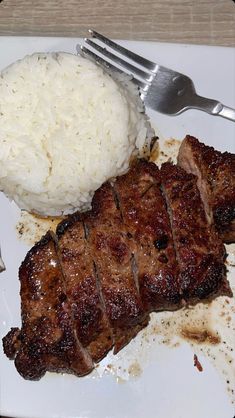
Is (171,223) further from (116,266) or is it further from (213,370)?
(213,370)

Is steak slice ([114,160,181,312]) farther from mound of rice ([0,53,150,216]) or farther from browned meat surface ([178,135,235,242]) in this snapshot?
mound of rice ([0,53,150,216])

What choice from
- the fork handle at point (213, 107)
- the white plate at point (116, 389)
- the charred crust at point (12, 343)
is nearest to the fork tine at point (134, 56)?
the fork handle at point (213, 107)

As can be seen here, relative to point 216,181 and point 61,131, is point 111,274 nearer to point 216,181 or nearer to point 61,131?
point 216,181

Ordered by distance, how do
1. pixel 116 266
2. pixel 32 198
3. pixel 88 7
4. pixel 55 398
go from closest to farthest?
pixel 116 266 < pixel 55 398 < pixel 32 198 < pixel 88 7

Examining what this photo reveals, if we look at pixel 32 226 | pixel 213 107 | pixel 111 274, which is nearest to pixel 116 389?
pixel 111 274

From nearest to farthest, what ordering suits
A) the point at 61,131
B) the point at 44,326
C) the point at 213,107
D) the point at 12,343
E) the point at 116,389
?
the point at 44,326
the point at 12,343
the point at 116,389
the point at 61,131
the point at 213,107

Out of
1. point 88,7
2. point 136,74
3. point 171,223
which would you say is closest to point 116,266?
point 171,223
